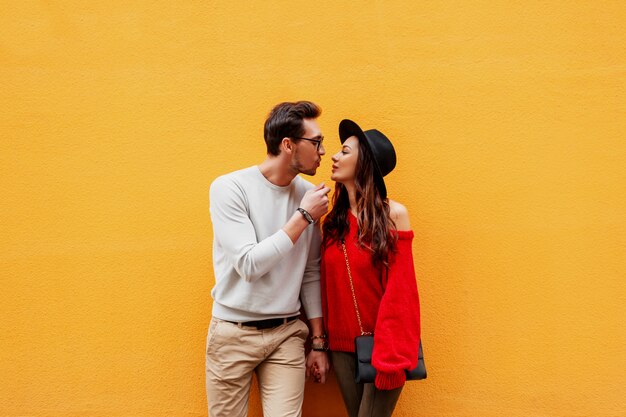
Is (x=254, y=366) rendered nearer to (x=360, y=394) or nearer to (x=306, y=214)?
(x=360, y=394)

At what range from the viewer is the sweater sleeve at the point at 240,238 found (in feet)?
7.88

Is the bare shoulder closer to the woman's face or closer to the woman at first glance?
the woman

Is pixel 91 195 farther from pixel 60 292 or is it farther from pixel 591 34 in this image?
pixel 591 34

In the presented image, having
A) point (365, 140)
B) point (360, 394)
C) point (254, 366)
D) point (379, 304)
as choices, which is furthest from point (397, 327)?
point (365, 140)

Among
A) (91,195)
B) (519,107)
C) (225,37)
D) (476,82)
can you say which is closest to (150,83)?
(225,37)

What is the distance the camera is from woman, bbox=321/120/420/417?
8.04 ft

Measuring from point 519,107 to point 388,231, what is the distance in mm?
1165

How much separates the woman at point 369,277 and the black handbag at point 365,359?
14 millimetres

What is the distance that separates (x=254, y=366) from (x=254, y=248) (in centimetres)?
66

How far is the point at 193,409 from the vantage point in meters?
3.11

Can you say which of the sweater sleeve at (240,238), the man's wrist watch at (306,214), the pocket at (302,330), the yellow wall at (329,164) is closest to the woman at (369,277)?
the pocket at (302,330)

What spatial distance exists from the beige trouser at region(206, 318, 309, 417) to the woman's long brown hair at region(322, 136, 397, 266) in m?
0.54

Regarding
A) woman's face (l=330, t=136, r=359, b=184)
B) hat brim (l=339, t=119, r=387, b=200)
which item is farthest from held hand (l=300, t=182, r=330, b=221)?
hat brim (l=339, t=119, r=387, b=200)

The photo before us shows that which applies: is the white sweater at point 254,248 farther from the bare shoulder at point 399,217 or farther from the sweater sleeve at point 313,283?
the bare shoulder at point 399,217
